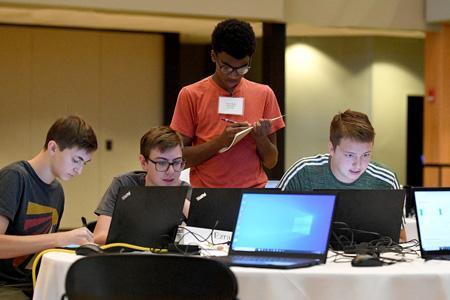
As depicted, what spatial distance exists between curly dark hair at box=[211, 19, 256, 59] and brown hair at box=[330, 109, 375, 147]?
0.65m

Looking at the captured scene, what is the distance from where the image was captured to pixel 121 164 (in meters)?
10.8

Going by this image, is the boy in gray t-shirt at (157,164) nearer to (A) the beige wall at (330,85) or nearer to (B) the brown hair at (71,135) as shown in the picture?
(B) the brown hair at (71,135)

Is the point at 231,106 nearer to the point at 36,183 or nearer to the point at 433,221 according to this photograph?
the point at 36,183

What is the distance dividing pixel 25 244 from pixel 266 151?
134 centimetres

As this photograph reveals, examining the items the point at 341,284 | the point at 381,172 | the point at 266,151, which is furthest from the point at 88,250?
the point at 381,172

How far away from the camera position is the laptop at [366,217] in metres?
3.28

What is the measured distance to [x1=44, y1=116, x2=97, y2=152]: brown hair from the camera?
11.5 feet

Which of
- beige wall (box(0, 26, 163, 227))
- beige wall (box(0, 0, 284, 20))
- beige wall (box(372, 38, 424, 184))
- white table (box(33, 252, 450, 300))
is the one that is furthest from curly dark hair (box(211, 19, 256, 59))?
beige wall (box(372, 38, 424, 184))

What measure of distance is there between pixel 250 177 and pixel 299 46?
743 centimetres

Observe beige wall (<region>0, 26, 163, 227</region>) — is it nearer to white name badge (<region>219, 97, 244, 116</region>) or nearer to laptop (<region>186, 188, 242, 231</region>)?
white name badge (<region>219, 97, 244, 116</region>)

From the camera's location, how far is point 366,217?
3309 millimetres

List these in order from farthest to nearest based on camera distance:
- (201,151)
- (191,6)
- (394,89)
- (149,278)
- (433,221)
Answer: (394,89) < (191,6) < (201,151) < (433,221) < (149,278)

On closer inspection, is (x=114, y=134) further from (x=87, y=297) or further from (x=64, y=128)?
(x=87, y=297)

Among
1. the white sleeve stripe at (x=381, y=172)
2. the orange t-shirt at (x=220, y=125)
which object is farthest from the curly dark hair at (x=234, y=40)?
the white sleeve stripe at (x=381, y=172)
